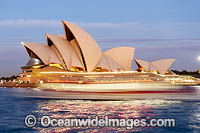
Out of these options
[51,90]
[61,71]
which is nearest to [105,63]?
[61,71]

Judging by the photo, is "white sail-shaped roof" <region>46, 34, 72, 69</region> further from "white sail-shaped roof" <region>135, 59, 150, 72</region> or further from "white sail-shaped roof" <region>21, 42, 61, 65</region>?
"white sail-shaped roof" <region>135, 59, 150, 72</region>

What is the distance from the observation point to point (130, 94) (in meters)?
23.9

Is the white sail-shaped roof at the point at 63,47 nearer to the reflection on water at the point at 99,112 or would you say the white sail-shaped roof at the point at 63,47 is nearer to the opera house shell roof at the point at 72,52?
the opera house shell roof at the point at 72,52

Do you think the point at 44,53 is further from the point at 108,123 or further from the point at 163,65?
the point at 108,123

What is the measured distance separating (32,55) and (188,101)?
5118 cm

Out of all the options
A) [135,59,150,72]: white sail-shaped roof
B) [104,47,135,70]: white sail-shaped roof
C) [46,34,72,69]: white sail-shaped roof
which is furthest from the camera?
[135,59,150,72]: white sail-shaped roof

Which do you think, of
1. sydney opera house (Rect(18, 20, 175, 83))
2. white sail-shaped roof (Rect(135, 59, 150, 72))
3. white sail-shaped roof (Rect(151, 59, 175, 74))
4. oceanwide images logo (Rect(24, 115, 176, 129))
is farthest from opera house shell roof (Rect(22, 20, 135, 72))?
oceanwide images logo (Rect(24, 115, 176, 129))

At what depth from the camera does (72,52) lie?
59625mm

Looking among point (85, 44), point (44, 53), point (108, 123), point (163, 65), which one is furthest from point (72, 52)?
point (108, 123)

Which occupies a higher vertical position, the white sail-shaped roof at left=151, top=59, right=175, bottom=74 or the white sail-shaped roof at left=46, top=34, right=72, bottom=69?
the white sail-shaped roof at left=46, top=34, right=72, bottom=69

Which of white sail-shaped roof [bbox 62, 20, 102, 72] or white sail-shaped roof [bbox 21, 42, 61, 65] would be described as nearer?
white sail-shaped roof [bbox 62, 20, 102, 72]

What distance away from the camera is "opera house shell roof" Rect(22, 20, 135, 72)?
57.1 m

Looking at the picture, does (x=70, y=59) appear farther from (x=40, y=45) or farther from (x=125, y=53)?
(x=125, y=53)

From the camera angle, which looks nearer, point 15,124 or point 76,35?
point 15,124
